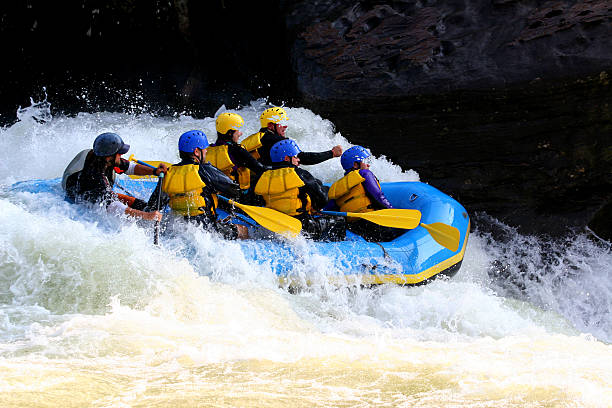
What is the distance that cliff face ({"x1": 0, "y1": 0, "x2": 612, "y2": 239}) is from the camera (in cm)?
705

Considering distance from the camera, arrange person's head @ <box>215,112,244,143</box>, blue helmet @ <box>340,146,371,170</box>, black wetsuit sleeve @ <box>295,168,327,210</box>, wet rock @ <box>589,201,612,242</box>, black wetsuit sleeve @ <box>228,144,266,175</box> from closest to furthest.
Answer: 1. black wetsuit sleeve @ <box>295,168,327,210</box>
2. blue helmet @ <box>340,146,371,170</box>
3. black wetsuit sleeve @ <box>228,144,266,175</box>
4. person's head @ <box>215,112,244,143</box>
5. wet rock @ <box>589,201,612,242</box>

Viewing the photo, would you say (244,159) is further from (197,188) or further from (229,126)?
(197,188)

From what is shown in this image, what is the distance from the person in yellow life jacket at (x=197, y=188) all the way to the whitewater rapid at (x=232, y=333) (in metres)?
0.18

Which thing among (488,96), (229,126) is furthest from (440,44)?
(229,126)

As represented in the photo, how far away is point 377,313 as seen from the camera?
14.8 ft

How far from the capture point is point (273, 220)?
4.73m

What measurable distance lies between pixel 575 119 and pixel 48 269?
5.99 metres

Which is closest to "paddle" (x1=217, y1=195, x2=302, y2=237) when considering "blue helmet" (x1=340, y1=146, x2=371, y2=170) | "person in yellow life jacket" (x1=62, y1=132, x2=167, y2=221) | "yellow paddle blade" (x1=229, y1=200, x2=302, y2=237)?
"yellow paddle blade" (x1=229, y1=200, x2=302, y2=237)

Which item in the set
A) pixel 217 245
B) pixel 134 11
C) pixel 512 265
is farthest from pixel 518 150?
pixel 134 11

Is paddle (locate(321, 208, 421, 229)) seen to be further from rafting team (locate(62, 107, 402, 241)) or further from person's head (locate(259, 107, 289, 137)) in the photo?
person's head (locate(259, 107, 289, 137))

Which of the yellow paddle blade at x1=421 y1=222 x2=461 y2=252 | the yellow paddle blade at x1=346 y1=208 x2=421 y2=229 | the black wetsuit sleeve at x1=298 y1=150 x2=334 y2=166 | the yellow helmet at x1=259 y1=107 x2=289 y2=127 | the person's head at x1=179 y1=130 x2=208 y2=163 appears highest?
the person's head at x1=179 y1=130 x2=208 y2=163

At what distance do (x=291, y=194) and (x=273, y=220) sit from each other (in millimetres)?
350

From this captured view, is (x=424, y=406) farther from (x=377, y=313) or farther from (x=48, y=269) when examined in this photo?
(x=48, y=269)

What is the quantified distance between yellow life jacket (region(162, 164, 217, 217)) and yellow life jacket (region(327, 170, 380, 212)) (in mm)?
1297
